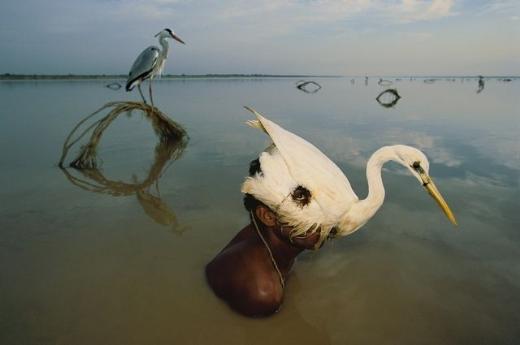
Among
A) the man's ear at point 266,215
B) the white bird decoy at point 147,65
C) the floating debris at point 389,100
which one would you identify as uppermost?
the white bird decoy at point 147,65

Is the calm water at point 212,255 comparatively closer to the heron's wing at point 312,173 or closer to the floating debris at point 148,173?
the floating debris at point 148,173

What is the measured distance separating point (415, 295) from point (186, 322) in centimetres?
194

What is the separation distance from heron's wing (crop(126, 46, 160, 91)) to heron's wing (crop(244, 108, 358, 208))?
9676 mm

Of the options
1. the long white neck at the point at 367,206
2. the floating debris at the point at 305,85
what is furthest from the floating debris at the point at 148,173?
the floating debris at the point at 305,85

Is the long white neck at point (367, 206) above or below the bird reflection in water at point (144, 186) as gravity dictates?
above

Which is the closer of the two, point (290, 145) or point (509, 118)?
point (290, 145)

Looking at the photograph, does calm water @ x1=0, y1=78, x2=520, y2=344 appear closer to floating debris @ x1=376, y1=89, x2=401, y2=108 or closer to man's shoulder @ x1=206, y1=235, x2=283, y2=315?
man's shoulder @ x1=206, y1=235, x2=283, y2=315

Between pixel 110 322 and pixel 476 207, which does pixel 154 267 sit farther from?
pixel 476 207

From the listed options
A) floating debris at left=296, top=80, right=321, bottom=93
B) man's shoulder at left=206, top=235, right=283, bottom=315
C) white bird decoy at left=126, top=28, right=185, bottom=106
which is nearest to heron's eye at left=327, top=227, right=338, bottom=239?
man's shoulder at left=206, top=235, right=283, bottom=315

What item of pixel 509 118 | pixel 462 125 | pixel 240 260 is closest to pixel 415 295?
pixel 240 260

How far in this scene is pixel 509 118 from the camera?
13.0m

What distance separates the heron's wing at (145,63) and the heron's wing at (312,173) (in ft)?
31.7

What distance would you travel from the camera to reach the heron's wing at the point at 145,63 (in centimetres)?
1074

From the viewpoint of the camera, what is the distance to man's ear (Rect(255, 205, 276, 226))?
252cm
